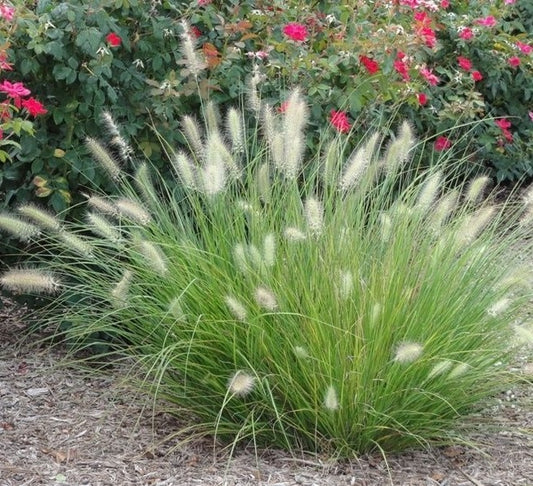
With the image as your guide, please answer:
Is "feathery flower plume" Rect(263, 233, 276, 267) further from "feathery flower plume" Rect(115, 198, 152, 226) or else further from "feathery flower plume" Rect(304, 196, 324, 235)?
"feathery flower plume" Rect(115, 198, 152, 226)

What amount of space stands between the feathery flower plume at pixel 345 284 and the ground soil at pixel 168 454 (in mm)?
570

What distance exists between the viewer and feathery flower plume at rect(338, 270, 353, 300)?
3209 millimetres

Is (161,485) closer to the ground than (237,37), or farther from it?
closer to the ground

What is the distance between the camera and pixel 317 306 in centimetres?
338

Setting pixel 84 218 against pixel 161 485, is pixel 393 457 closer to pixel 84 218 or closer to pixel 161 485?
pixel 161 485

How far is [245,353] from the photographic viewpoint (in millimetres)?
3482

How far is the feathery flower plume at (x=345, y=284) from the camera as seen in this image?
321 centimetres

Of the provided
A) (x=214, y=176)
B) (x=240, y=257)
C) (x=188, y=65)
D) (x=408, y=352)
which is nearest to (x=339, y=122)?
(x=188, y=65)

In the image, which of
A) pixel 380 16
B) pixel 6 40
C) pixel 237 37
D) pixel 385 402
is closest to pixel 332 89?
pixel 237 37

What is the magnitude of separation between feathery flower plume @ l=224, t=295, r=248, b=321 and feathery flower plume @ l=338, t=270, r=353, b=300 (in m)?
0.32

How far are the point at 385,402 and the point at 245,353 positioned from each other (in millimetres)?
498

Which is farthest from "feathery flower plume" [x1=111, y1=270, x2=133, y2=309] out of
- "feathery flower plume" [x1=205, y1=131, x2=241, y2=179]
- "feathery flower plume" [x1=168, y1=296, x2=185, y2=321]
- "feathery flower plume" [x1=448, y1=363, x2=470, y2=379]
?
"feathery flower plume" [x1=448, y1=363, x2=470, y2=379]

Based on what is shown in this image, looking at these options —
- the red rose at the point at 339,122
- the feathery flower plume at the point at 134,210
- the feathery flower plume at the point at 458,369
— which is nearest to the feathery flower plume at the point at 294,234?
the feathery flower plume at the point at 134,210

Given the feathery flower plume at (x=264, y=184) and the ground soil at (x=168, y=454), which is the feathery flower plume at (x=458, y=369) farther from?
the feathery flower plume at (x=264, y=184)
